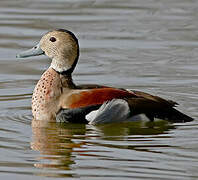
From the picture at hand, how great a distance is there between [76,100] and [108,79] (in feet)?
9.31

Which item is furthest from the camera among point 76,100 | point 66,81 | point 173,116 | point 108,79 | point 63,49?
point 108,79

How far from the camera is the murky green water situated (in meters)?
9.80

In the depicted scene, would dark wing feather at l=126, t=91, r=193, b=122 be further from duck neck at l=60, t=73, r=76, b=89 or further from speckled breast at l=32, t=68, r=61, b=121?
speckled breast at l=32, t=68, r=61, b=121

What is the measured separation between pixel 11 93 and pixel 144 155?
149 inches

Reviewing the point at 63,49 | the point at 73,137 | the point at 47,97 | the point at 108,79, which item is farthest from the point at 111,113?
the point at 108,79

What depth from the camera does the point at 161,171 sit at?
31.1 feet

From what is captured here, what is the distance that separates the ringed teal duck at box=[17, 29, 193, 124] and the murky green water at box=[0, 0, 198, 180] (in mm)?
160

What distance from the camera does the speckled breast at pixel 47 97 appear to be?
11773 mm

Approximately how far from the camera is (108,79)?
1430 centimetres

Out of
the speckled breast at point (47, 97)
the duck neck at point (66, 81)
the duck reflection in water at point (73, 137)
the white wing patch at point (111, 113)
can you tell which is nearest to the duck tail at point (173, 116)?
the duck reflection in water at point (73, 137)

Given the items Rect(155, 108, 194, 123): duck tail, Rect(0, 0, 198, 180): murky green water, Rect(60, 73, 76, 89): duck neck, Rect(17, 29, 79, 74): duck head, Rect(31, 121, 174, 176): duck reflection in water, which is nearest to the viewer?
Rect(0, 0, 198, 180): murky green water

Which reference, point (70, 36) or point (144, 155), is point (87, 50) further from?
point (144, 155)

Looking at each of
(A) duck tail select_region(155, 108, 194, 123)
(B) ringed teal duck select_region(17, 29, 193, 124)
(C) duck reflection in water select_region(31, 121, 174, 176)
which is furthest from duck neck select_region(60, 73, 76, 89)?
(A) duck tail select_region(155, 108, 194, 123)

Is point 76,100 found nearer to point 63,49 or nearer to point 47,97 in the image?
point 47,97
